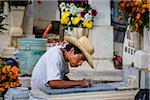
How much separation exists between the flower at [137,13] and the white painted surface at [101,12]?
2705mm

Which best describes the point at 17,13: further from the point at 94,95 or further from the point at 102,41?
the point at 94,95

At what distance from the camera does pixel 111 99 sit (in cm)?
271

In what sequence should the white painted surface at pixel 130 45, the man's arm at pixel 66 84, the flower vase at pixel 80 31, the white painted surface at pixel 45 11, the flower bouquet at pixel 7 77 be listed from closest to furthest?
the man's arm at pixel 66 84
the flower bouquet at pixel 7 77
the white painted surface at pixel 130 45
the flower vase at pixel 80 31
the white painted surface at pixel 45 11

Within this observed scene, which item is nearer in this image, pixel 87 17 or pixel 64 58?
pixel 64 58

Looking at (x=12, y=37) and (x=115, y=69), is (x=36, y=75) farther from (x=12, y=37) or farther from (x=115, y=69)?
(x=12, y=37)

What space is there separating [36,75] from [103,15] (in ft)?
12.7

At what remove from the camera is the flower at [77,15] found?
6.91 meters

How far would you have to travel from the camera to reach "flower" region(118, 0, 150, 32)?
13.1 feet

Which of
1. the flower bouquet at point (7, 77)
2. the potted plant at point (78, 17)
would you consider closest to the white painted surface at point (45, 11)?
the potted plant at point (78, 17)

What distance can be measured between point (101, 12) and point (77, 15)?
22.6 inches

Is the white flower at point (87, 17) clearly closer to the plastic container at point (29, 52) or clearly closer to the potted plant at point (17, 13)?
the plastic container at point (29, 52)

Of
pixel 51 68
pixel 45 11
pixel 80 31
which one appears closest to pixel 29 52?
pixel 51 68

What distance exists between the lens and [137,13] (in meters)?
4.16

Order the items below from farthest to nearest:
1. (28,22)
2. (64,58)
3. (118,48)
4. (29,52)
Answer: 1. (28,22)
2. (118,48)
3. (29,52)
4. (64,58)
